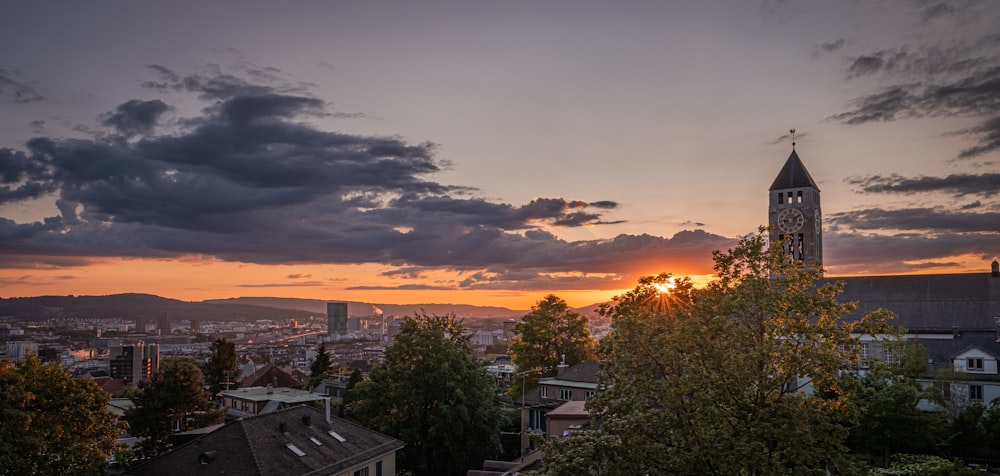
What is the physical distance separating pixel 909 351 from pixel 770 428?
43.0 metres

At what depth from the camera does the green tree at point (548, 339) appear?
260ft

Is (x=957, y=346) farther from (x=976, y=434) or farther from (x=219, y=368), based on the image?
(x=219, y=368)

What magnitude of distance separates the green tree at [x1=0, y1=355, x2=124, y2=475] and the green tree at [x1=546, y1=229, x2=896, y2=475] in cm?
2522

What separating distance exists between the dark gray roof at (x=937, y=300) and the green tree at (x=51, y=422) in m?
66.9

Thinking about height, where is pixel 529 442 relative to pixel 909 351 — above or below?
below

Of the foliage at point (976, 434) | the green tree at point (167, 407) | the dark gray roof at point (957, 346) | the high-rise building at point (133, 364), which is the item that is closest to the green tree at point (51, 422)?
the green tree at point (167, 407)

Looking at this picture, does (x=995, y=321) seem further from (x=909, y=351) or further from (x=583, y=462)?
(x=583, y=462)

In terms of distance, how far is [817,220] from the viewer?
314 ft

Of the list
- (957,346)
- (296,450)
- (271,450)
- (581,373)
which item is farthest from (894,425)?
(271,450)

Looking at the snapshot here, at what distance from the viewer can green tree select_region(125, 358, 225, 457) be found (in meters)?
58.5

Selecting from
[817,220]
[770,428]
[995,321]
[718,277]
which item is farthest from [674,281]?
[817,220]

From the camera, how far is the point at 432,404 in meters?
52.4

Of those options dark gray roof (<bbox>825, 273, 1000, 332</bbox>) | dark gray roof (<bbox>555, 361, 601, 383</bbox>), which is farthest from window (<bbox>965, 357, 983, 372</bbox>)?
dark gray roof (<bbox>555, 361, 601, 383</bbox>)

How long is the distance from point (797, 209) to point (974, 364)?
39950mm
